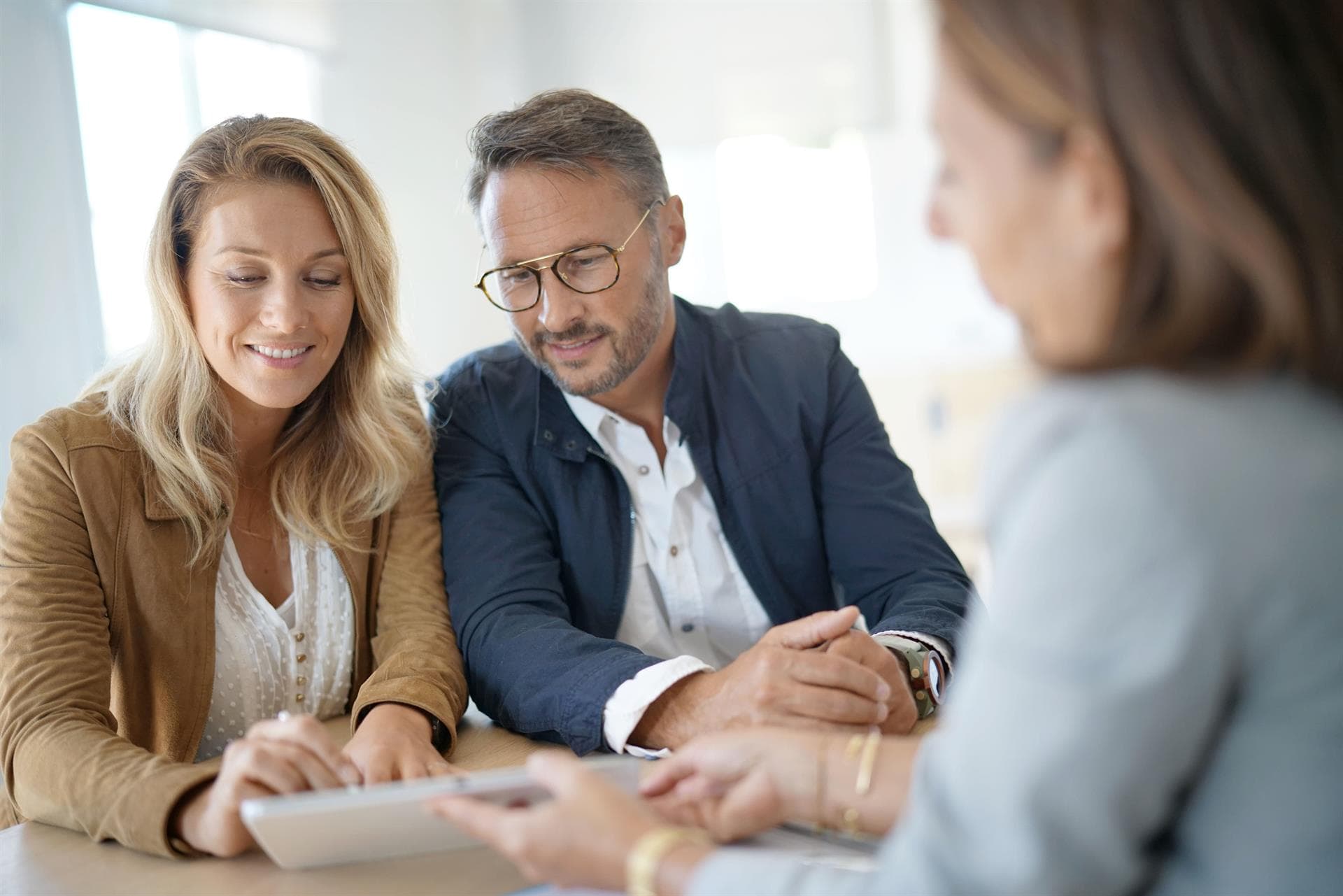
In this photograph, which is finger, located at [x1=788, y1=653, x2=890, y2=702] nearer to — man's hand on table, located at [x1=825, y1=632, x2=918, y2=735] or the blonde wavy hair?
man's hand on table, located at [x1=825, y1=632, x2=918, y2=735]

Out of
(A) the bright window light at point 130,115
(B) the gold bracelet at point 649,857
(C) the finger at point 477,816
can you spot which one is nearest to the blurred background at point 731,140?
(A) the bright window light at point 130,115

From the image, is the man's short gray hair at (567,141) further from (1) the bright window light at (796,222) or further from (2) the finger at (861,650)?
(1) the bright window light at (796,222)

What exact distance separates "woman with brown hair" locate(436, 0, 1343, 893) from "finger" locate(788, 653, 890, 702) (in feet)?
2.11

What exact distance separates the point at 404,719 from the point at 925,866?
897 mm

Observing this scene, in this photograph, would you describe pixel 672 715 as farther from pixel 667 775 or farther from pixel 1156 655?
pixel 1156 655

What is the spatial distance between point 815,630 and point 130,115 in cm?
285

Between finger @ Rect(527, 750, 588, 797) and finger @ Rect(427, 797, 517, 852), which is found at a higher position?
finger @ Rect(527, 750, 588, 797)

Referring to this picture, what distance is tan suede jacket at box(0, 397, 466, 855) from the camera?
4.43ft

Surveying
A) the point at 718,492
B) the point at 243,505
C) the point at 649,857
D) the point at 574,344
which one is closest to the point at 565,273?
the point at 574,344

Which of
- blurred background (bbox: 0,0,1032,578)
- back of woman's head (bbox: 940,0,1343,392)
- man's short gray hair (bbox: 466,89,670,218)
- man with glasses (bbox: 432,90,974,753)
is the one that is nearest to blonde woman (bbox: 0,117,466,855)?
man with glasses (bbox: 432,90,974,753)

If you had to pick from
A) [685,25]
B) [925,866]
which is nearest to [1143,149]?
[925,866]

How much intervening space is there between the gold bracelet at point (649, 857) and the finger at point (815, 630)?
23.5 inches

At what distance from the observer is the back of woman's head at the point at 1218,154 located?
721 mm

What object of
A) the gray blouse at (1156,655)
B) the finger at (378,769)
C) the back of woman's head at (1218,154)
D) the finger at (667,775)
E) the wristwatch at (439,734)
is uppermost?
the back of woman's head at (1218,154)
